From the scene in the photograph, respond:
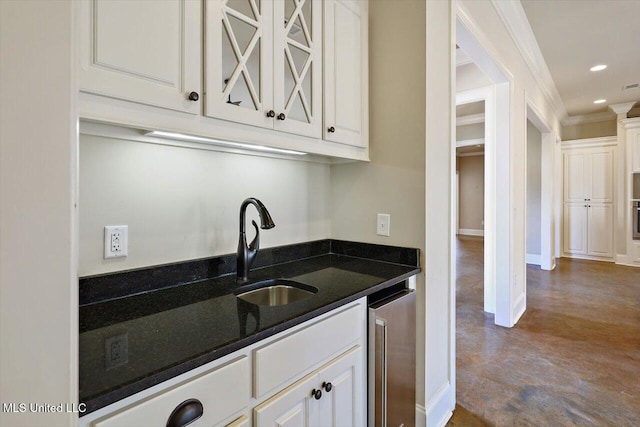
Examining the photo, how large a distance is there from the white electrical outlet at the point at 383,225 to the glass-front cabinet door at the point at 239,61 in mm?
809

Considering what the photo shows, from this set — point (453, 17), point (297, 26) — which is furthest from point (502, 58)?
point (297, 26)

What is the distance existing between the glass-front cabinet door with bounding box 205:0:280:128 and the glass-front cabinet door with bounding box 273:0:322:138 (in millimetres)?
44

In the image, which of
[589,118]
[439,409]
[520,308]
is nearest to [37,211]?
[439,409]

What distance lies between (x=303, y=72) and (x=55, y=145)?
108 centimetres

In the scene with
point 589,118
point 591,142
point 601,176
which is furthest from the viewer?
point 589,118

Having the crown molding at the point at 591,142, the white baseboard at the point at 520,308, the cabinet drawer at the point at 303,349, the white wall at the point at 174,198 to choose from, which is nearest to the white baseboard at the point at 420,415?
the cabinet drawer at the point at 303,349

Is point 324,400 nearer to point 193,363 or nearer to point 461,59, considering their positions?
point 193,363

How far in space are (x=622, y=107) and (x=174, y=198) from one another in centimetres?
737

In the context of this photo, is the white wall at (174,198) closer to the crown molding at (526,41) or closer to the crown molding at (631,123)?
the crown molding at (526,41)

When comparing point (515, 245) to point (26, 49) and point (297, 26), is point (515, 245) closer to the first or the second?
point (297, 26)

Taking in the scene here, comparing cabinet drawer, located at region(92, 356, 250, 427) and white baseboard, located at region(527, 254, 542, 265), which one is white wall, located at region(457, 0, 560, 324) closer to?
cabinet drawer, located at region(92, 356, 250, 427)

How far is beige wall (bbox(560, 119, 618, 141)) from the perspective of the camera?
242 inches

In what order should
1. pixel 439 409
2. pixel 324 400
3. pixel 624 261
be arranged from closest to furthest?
pixel 324 400
pixel 439 409
pixel 624 261

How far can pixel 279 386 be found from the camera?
0.93 metres
